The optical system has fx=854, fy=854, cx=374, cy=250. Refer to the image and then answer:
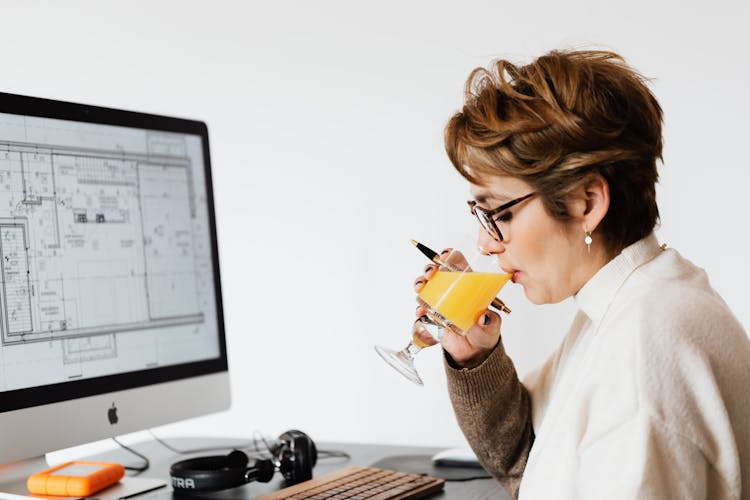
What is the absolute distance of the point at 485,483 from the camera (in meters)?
1.48

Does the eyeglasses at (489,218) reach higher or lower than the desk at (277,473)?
higher

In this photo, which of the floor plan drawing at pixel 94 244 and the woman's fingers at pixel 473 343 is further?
the woman's fingers at pixel 473 343

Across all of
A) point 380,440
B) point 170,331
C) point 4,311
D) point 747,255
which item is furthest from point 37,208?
point 747,255

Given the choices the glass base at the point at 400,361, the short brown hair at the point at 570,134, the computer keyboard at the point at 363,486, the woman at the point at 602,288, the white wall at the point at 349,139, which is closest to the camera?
the woman at the point at 602,288

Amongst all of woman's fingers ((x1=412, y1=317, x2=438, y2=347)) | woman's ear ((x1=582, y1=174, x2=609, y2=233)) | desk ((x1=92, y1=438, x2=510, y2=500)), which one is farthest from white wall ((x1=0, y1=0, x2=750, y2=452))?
woman's ear ((x1=582, y1=174, x2=609, y2=233))

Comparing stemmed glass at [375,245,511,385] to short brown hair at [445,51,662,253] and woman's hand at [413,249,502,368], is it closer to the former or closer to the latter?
woman's hand at [413,249,502,368]

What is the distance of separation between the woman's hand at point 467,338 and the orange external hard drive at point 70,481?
0.57 meters

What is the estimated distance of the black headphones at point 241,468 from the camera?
1.36 metres

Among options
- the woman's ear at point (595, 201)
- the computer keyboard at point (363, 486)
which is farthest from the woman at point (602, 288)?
the computer keyboard at point (363, 486)

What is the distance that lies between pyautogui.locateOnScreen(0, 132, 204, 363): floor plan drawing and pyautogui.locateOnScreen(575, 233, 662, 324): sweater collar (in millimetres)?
A: 761

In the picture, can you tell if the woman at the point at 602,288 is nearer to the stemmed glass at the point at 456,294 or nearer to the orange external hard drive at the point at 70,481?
the stemmed glass at the point at 456,294

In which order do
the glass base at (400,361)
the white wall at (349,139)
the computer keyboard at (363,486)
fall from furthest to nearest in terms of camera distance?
the white wall at (349,139) → the glass base at (400,361) → the computer keyboard at (363,486)

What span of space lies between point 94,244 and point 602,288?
83 cm

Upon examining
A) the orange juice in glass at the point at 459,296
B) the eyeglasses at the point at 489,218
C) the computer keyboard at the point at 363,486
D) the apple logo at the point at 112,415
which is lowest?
the computer keyboard at the point at 363,486
